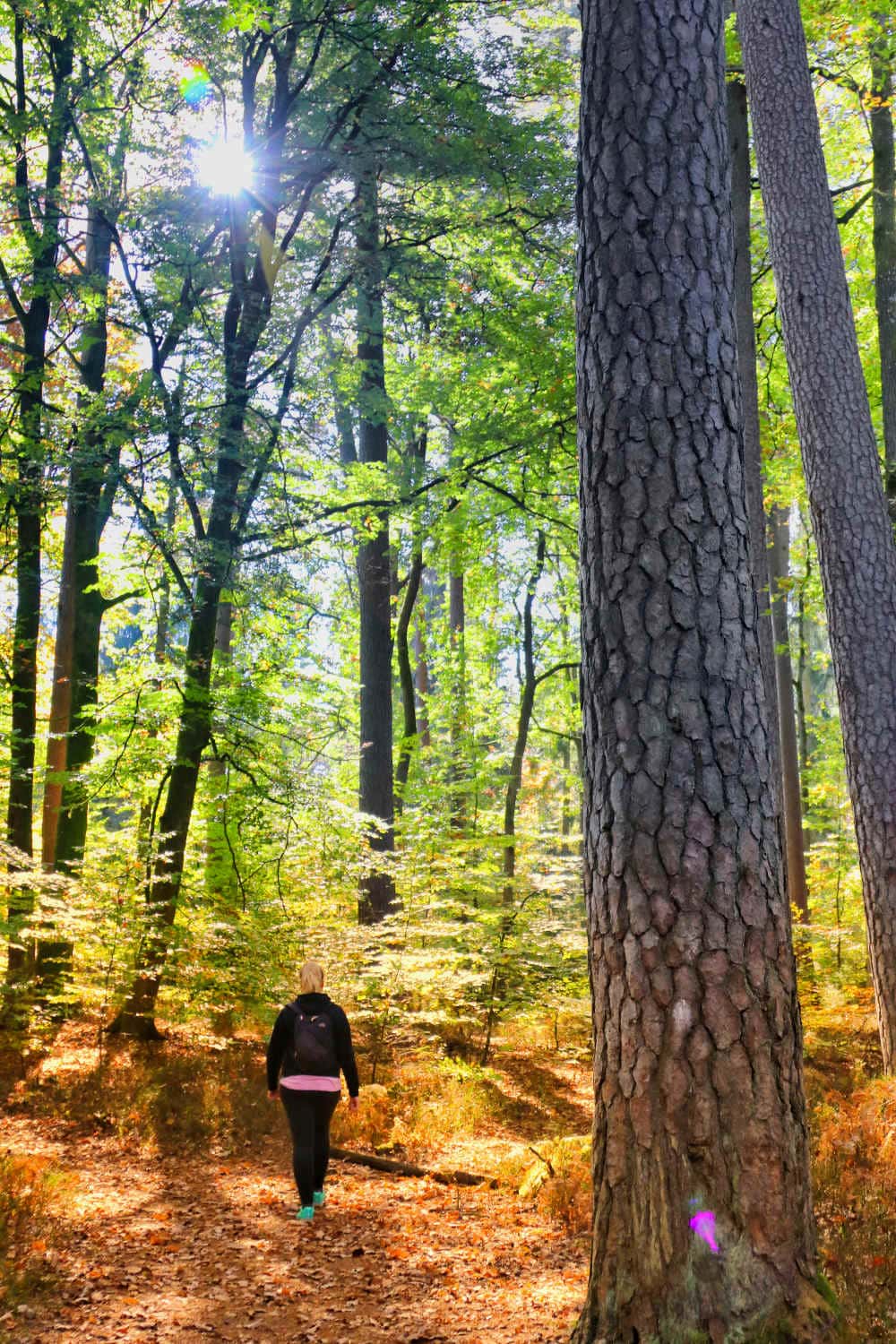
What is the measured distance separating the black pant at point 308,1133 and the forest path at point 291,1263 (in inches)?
8.3

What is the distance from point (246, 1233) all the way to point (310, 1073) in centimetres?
100

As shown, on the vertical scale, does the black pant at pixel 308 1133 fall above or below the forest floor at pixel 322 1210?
above

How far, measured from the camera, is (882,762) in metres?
7.18

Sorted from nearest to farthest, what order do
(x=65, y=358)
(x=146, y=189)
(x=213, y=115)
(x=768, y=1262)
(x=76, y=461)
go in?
(x=768, y=1262) < (x=76, y=461) < (x=146, y=189) < (x=213, y=115) < (x=65, y=358)

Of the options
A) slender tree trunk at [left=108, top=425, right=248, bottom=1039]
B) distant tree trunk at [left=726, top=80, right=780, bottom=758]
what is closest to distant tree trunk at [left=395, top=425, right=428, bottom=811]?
slender tree trunk at [left=108, top=425, right=248, bottom=1039]

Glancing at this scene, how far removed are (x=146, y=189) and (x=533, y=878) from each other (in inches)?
374

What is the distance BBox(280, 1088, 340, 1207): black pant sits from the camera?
6.10m

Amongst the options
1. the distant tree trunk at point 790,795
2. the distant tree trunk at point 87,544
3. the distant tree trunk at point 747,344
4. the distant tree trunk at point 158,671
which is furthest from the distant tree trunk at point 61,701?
the distant tree trunk at point 790,795

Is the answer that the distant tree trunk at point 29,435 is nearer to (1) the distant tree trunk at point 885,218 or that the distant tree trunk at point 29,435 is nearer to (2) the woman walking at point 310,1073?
(2) the woman walking at point 310,1073

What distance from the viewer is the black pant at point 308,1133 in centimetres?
610

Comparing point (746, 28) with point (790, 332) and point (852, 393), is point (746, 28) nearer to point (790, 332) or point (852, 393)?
point (790, 332)

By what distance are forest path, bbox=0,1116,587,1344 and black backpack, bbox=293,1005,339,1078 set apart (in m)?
0.88

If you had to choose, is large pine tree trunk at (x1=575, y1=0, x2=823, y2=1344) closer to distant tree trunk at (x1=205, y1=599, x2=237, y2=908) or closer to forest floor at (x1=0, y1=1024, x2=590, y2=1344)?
forest floor at (x1=0, y1=1024, x2=590, y2=1344)

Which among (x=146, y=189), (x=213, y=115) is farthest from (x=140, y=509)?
(x=213, y=115)
